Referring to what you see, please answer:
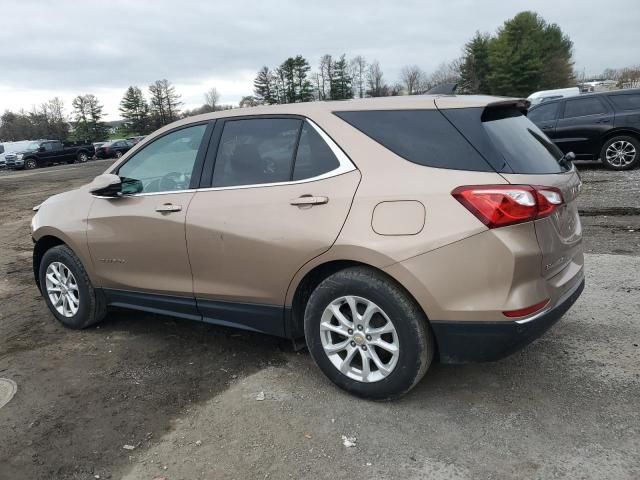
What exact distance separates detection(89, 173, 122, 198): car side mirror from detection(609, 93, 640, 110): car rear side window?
1058cm

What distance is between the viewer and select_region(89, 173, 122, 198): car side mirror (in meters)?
4.07

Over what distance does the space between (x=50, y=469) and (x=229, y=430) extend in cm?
90

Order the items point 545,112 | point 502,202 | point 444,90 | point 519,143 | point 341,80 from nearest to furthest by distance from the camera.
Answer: point 502,202 < point 519,143 < point 444,90 < point 545,112 < point 341,80

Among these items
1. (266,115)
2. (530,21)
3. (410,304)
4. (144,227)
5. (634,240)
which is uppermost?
(530,21)

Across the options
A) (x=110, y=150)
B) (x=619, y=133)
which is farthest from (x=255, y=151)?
Answer: (x=110, y=150)

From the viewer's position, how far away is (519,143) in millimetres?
3055

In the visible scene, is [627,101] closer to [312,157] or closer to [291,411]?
[312,157]

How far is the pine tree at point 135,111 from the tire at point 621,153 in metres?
86.6

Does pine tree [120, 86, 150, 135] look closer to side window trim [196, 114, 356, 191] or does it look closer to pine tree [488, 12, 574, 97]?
pine tree [488, 12, 574, 97]

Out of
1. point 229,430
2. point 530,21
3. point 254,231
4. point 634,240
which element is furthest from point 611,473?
point 530,21

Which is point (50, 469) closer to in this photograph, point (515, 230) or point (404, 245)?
point (404, 245)

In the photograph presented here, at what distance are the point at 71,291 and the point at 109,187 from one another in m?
1.12

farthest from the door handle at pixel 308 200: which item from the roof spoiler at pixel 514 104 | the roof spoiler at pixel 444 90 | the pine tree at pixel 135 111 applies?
the pine tree at pixel 135 111

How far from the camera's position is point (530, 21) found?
67062mm
